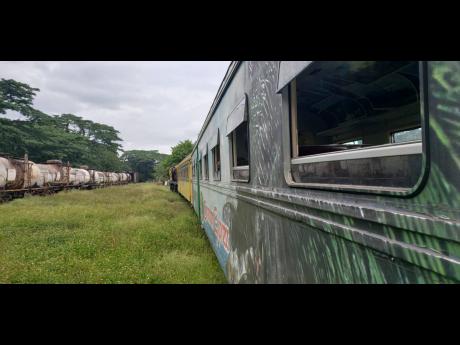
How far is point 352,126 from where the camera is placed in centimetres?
490

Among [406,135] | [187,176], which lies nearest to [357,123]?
[406,135]

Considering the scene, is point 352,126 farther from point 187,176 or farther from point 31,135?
point 31,135

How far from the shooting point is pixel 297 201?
176 cm

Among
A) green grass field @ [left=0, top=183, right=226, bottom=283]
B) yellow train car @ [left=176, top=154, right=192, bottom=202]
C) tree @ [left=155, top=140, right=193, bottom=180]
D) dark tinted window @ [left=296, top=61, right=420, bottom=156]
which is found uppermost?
tree @ [left=155, top=140, right=193, bottom=180]

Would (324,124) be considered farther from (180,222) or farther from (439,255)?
(180,222)

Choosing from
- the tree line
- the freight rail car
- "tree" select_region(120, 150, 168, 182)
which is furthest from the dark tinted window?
"tree" select_region(120, 150, 168, 182)

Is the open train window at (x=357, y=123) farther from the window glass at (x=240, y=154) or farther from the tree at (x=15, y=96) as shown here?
the tree at (x=15, y=96)

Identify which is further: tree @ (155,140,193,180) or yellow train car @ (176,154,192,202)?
tree @ (155,140,193,180)

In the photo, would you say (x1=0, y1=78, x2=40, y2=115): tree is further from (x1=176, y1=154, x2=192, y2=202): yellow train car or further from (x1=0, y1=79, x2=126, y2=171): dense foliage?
(x1=176, y1=154, x2=192, y2=202): yellow train car

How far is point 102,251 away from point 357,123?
6.27 m

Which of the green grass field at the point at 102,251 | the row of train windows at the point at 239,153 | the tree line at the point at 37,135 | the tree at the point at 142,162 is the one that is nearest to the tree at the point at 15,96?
the tree line at the point at 37,135

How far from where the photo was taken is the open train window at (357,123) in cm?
113

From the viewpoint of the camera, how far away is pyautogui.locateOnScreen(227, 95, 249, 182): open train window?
3.04 meters

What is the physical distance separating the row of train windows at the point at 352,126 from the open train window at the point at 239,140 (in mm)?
13
